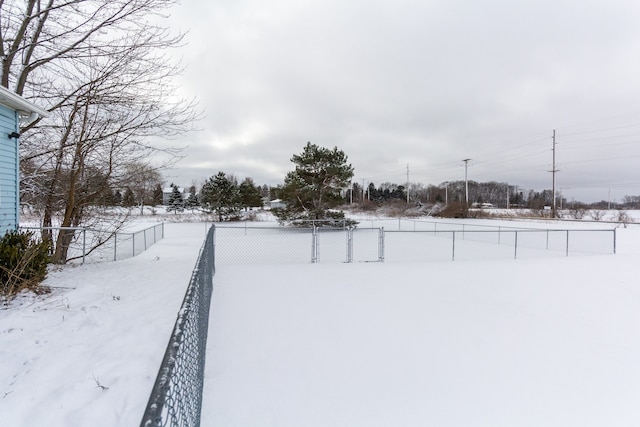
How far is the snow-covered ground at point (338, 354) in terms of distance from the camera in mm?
2824

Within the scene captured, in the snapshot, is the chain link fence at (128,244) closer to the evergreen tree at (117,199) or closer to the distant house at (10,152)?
the evergreen tree at (117,199)

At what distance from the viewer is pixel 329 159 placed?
2458 cm

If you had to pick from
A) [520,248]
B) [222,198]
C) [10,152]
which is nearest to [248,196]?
[222,198]

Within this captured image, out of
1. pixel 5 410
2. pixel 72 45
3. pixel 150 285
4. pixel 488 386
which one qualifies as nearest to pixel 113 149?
pixel 72 45

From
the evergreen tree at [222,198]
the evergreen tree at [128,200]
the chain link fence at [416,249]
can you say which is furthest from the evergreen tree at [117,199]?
the evergreen tree at [222,198]

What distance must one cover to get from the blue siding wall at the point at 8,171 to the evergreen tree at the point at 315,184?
1782 cm

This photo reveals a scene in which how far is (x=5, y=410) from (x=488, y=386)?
13.8ft

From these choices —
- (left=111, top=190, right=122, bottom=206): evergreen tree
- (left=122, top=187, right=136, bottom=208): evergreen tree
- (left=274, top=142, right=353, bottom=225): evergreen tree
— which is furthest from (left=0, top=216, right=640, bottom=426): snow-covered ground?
(left=274, top=142, right=353, bottom=225): evergreen tree

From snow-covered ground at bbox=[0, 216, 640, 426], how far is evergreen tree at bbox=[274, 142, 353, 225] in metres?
17.5

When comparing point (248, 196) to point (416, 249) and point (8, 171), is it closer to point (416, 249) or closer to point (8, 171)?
point (416, 249)

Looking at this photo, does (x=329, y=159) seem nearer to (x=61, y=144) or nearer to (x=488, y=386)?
(x=61, y=144)

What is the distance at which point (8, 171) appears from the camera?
22.3 feet

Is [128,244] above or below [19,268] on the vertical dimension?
below

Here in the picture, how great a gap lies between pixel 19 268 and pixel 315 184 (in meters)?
20.1
